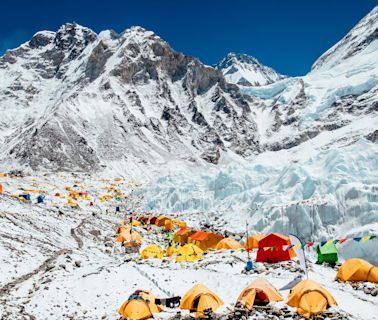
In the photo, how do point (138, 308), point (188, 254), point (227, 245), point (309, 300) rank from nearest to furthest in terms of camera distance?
point (309, 300) < point (138, 308) < point (188, 254) < point (227, 245)

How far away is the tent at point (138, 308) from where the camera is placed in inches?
625

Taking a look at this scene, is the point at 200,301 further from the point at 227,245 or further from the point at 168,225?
the point at 168,225

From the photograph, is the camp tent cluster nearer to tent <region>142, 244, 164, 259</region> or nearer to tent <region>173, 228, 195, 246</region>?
tent <region>142, 244, 164, 259</region>

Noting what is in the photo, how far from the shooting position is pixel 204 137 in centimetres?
17662

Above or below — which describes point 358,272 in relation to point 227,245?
below

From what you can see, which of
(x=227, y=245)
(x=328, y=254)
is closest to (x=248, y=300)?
(x=328, y=254)

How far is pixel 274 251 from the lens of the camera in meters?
26.0

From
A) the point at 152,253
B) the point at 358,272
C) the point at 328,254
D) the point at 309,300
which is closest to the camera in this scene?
the point at 309,300

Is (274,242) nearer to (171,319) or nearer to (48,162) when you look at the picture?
(171,319)

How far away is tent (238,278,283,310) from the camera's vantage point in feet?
53.7

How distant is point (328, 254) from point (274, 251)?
357cm

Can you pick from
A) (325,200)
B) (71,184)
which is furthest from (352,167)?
(71,184)

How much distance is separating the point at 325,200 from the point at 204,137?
14382 centimetres

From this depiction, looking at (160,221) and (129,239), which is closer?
(129,239)
